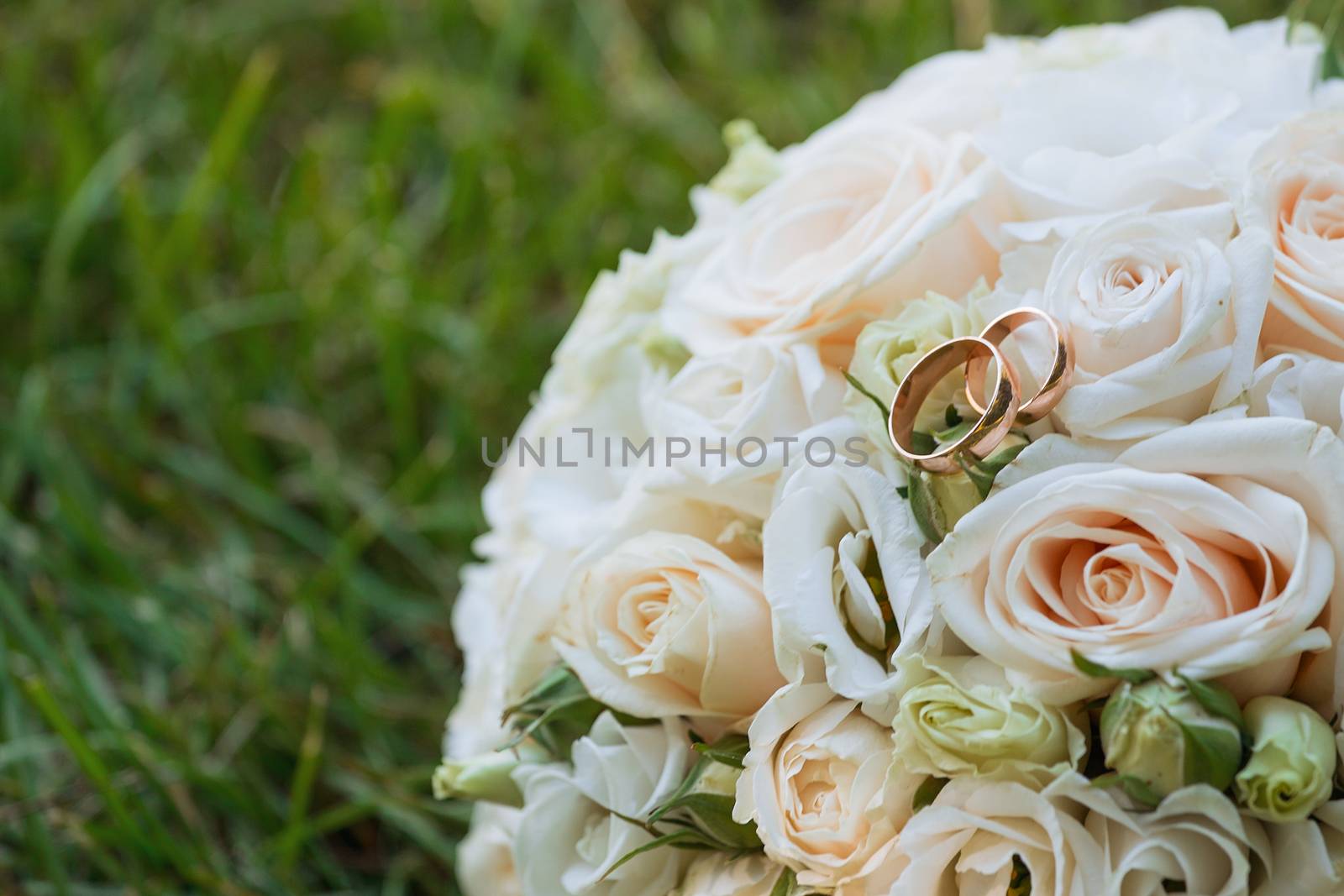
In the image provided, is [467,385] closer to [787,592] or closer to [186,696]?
[186,696]

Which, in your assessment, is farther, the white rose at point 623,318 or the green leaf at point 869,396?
the white rose at point 623,318

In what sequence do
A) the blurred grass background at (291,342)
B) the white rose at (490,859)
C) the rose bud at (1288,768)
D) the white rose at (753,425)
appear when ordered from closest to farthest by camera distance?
1. the rose bud at (1288,768)
2. the white rose at (753,425)
3. the white rose at (490,859)
4. the blurred grass background at (291,342)

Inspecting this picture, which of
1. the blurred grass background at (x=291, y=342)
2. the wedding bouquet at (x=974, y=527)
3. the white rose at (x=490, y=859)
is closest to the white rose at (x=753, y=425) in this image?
the wedding bouquet at (x=974, y=527)

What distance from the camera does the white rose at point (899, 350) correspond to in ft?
1.67

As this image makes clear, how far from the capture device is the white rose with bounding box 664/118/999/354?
0.54 meters

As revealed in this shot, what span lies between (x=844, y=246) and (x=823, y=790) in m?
0.23

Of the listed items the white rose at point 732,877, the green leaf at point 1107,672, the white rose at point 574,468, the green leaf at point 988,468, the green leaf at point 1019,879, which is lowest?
the white rose at point 732,877

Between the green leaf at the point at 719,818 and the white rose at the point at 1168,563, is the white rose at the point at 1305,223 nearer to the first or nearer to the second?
the white rose at the point at 1168,563

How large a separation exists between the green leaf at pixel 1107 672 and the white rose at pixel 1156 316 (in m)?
0.09

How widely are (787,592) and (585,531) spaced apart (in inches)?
5.3

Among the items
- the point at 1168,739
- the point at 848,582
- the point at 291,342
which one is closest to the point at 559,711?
the point at 848,582

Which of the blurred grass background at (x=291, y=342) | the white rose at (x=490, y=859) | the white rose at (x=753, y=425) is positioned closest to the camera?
the white rose at (x=753, y=425)

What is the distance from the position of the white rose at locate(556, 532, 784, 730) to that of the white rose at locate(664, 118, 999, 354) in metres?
0.11

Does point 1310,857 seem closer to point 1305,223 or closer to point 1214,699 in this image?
point 1214,699
